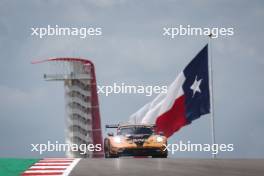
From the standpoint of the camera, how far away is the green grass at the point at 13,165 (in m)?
14.9

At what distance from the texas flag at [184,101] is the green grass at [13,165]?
1004cm

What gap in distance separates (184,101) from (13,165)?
12.2 metres

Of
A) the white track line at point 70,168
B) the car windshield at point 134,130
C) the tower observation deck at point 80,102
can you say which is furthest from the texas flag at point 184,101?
the tower observation deck at point 80,102

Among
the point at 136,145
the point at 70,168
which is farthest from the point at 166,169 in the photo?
the point at 136,145

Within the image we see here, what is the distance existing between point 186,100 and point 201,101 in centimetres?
65

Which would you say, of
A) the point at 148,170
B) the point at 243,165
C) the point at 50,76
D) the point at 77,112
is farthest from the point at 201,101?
the point at 77,112

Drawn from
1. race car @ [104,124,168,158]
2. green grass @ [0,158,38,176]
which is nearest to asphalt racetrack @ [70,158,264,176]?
green grass @ [0,158,38,176]

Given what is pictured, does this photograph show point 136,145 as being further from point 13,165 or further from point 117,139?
point 13,165

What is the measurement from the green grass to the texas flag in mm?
10040

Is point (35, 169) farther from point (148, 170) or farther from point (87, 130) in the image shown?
point (87, 130)

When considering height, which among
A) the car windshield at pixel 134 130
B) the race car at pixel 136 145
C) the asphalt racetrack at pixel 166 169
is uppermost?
the car windshield at pixel 134 130

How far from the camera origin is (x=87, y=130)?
9625 centimetres

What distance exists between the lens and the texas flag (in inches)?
1054

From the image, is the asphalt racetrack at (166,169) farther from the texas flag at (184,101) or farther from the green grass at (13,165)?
the texas flag at (184,101)
